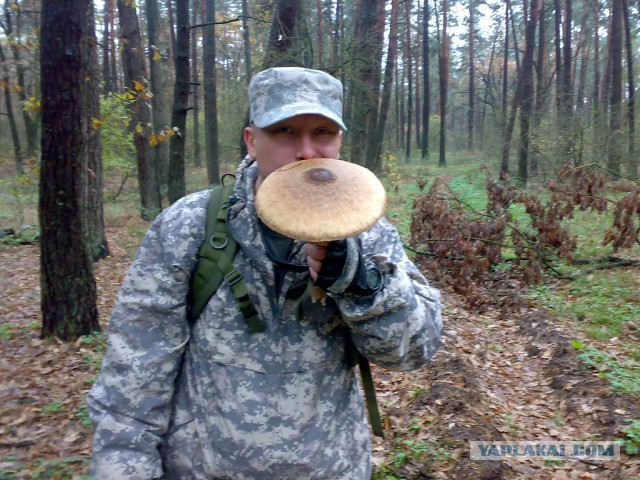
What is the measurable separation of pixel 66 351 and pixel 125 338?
4.15 meters

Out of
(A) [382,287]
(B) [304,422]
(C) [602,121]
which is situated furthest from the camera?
(C) [602,121]

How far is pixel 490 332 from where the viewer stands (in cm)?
679

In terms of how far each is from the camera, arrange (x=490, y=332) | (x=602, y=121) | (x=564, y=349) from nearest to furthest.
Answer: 1. (x=564, y=349)
2. (x=490, y=332)
3. (x=602, y=121)

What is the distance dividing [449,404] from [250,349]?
3539mm

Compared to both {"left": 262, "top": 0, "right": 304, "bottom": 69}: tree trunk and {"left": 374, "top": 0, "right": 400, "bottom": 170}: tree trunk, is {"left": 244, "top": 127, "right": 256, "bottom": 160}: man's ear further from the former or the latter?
{"left": 374, "top": 0, "right": 400, "bottom": 170}: tree trunk

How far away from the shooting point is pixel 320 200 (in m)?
1.44

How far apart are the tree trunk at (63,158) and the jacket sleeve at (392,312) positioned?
429cm

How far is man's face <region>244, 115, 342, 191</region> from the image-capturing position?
5.40 ft

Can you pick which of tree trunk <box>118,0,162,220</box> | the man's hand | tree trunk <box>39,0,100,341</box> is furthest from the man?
tree trunk <box>118,0,162,220</box>

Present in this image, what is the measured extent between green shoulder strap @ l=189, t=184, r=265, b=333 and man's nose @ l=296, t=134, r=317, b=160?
33 centimetres

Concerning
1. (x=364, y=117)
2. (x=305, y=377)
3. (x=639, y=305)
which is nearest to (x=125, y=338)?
(x=305, y=377)

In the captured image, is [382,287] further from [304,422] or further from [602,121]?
[602,121]

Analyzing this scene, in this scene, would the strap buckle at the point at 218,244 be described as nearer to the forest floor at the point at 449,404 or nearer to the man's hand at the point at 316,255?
the man's hand at the point at 316,255

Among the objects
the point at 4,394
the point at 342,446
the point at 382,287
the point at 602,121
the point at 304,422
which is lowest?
the point at 4,394
